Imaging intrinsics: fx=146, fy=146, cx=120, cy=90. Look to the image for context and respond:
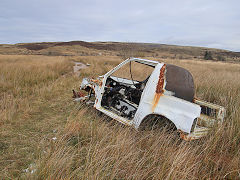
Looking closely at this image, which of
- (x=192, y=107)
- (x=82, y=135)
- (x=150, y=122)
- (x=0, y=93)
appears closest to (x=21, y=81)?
(x=0, y=93)

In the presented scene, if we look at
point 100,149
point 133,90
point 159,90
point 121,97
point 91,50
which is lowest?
point 100,149

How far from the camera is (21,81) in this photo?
6637 millimetres

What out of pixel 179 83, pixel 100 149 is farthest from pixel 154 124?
pixel 100 149

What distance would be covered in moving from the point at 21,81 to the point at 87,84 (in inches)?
168

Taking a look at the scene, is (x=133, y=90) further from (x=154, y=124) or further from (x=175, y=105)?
(x=175, y=105)

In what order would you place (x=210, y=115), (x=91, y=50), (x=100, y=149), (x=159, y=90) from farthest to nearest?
(x=91, y=50) → (x=210, y=115) → (x=159, y=90) → (x=100, y=149)

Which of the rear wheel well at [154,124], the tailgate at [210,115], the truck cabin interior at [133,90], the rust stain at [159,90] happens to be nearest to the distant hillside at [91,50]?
the truck cabin interior at [133,90]

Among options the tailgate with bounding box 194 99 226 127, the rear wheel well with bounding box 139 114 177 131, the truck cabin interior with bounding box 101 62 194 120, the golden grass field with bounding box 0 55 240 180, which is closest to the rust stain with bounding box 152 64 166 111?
the truck cabin interior with bounding box 101 62 194 120

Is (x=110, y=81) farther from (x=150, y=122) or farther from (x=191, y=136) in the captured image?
(x=191, y=136)

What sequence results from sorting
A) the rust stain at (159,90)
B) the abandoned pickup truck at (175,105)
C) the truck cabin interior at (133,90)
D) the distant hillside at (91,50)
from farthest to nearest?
the distant hillside at (91,50) → the truck cabin interior at (133,90) → the rust stain at (159,90) → the abandoned pickup truck at (175,105)

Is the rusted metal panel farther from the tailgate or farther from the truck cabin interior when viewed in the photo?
the tailgate

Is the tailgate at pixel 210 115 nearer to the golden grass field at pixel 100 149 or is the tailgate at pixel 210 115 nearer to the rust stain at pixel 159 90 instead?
the golden grass field at pixel 100 149

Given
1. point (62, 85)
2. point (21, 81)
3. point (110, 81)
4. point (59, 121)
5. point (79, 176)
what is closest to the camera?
point (79, 176)

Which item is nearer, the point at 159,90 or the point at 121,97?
the point at 159,90
